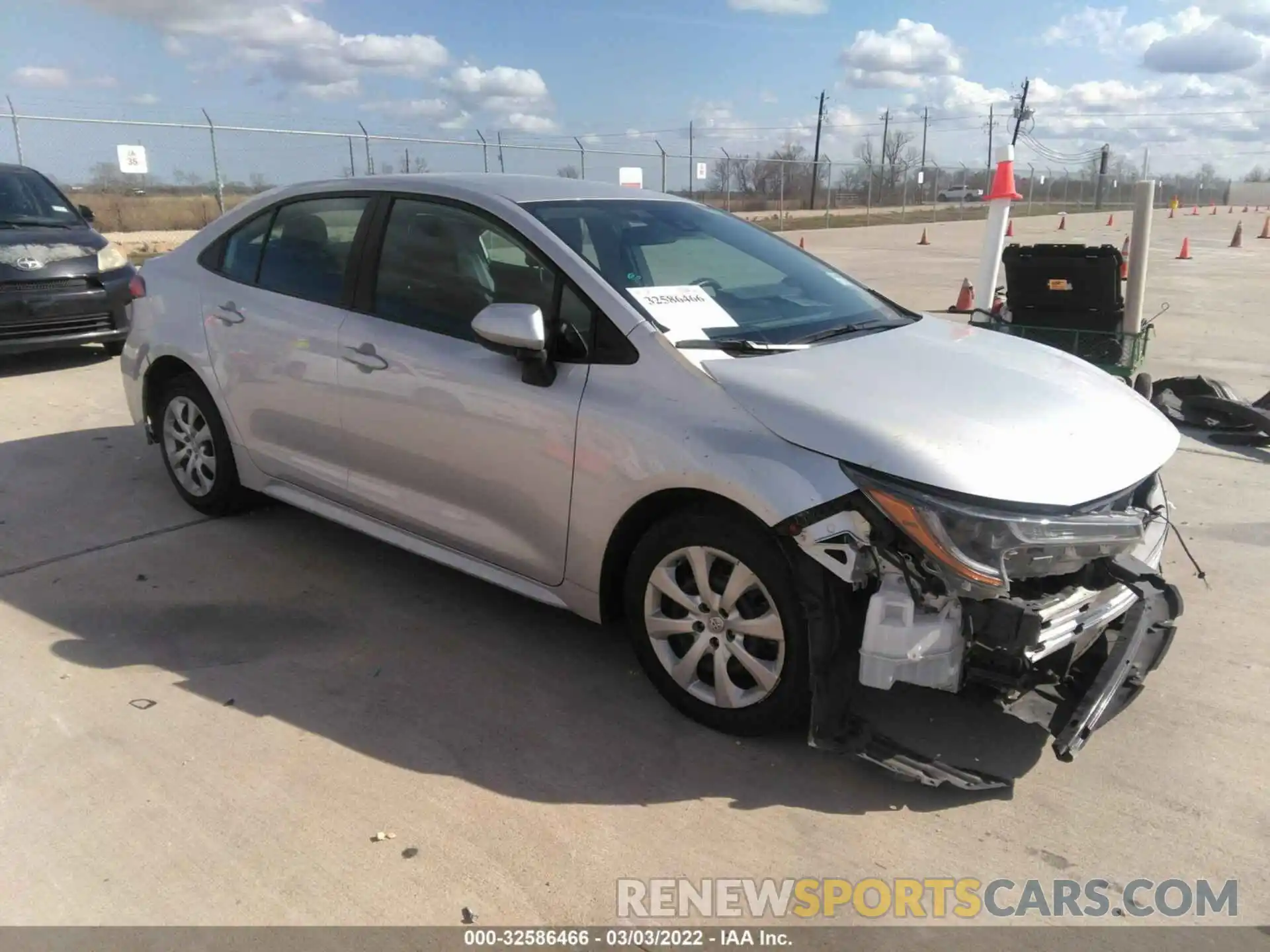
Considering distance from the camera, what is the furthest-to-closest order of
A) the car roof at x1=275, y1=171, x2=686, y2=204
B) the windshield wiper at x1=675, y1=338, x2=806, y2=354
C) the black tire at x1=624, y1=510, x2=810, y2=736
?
the car roof at x1=275, y1=171, x2=686, y2=204
the windshield wiper at x1=675, y1=338, x2=806, y2=354
the black tire at x1=624, y1=510, x2=810, y2=736

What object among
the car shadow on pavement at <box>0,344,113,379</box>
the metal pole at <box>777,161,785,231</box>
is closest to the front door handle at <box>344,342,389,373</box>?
the car shadow on pavement at <box>0,344,113,379</box>

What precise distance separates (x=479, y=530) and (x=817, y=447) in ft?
4.73

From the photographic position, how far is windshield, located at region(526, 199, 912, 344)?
3523mm

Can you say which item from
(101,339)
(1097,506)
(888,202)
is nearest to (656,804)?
(1097,506)

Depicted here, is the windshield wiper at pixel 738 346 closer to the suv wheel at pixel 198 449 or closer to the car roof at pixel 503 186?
the car roof at pixel 503 186

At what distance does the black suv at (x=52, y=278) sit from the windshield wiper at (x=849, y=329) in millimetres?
6405

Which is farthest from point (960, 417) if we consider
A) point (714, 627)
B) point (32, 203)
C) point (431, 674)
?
point (32, 203)

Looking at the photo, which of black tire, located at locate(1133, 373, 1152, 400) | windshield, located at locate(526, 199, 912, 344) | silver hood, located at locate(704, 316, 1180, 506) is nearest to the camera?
silver hood, located at locate(704, 316, 1180, 506)

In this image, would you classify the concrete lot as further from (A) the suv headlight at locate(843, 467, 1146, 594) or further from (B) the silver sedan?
(A) the suv headlight at locate(843, 467, 1146, 594)

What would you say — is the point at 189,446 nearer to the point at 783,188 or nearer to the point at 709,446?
the point at 709,446

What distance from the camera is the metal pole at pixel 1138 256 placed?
7.15 meters

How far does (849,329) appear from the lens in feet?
12.4

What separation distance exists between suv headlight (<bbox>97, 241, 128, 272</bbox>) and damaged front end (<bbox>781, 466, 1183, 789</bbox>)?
821 centimetres

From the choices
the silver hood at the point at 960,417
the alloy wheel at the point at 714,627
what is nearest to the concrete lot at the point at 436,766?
the alloy wheel at the point at 714,627
